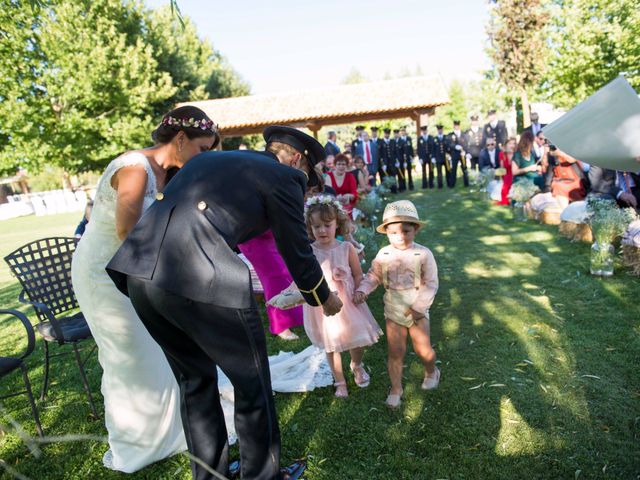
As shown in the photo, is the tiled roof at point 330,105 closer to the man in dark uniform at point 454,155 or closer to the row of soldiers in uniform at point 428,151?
the row of soldiers in uniform at point 428,151

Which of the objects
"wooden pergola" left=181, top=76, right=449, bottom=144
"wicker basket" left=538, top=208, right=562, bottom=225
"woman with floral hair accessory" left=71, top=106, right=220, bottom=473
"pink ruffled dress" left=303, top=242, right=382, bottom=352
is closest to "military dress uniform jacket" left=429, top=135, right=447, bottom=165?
"wooden pergola" left=181, top=76, right=449, bottom=144

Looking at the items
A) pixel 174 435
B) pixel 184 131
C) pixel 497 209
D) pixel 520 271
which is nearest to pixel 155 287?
pixel 184 131

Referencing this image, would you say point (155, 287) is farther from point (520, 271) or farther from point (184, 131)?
point (520, 271)

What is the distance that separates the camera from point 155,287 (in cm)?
199

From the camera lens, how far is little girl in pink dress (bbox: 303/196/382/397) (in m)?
3.42

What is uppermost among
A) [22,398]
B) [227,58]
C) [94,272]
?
[227,58]

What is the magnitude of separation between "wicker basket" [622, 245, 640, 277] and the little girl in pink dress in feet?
12.9

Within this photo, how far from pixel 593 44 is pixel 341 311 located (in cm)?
2441

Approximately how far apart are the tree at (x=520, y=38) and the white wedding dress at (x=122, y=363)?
64.2 feet

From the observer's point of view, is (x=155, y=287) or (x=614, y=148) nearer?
(x=155, y=287)

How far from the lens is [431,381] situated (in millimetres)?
3557

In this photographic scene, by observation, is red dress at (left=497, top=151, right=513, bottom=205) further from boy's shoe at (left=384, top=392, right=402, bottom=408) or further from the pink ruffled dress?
boy's shoe at (left=384, top=392, right=402, bottom=408)

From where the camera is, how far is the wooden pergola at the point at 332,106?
21.8m

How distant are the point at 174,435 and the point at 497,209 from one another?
1022 centimetres
